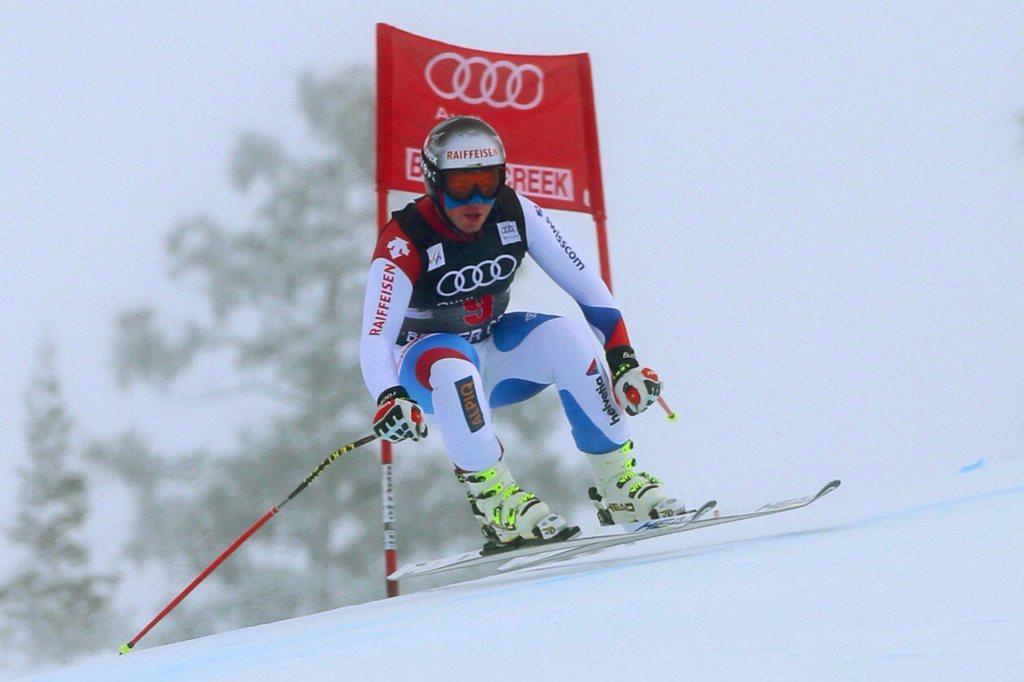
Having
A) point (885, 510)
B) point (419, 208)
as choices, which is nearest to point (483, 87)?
point (419, 208)

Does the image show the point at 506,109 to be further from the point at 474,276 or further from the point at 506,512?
the point at 506,512

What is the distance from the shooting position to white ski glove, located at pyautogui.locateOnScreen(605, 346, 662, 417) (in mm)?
3240

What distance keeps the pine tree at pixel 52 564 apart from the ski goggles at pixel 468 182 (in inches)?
313

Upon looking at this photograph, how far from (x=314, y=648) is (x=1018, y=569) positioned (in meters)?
1.05

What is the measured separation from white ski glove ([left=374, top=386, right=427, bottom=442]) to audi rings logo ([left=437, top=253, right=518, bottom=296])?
444 millimetres

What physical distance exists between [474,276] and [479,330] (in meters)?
0.18

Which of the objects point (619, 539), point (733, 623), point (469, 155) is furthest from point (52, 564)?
point (733, 623)

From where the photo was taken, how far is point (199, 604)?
29.9ft

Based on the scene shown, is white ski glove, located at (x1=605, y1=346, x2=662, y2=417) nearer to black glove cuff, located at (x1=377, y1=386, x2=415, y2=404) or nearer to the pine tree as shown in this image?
black glove cuff, located at (x1=377, y1=386, x2=415, y2=404)

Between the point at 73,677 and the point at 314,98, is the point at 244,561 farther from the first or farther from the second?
the point at 73,677

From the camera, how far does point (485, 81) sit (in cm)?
547

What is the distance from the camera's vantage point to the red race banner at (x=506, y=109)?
528 centimetres

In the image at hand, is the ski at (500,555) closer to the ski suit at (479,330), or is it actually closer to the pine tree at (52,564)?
the ski suit at (479,330)

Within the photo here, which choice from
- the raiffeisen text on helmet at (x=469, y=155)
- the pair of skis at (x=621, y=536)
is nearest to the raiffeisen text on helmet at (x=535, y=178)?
the raiffeisen text on helmet at (x=469, y=155)
